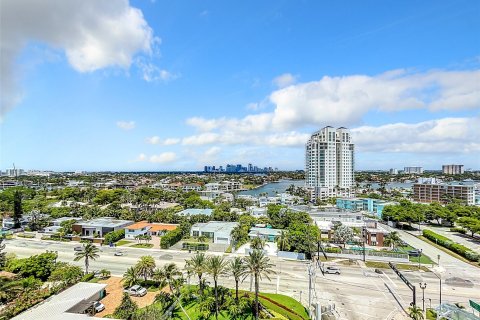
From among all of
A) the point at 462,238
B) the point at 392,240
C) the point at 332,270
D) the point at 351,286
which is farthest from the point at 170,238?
the point at 462,238

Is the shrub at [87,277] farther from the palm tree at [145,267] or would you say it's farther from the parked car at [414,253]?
the parked car at [414,253]

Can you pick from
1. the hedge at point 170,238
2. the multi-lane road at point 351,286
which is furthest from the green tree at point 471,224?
the hedge at point 170,238

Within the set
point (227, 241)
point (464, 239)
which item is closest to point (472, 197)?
point (464, 239)

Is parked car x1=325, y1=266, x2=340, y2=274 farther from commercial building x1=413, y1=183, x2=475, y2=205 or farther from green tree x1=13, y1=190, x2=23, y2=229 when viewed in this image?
commercial building x1=413, y1=183, x2=475, y2=205

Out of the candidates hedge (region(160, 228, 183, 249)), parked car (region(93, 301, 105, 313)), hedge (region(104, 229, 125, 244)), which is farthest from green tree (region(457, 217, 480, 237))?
hedge (region(104, 229, 125, 244))

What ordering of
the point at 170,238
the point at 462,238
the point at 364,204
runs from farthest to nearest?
1. the point at 364,204
2. the point at 462,238
3. the point at 170,238

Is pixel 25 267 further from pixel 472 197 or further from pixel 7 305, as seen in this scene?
pixel 472 197

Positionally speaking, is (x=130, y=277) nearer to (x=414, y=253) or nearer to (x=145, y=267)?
(x=145, y=267)
